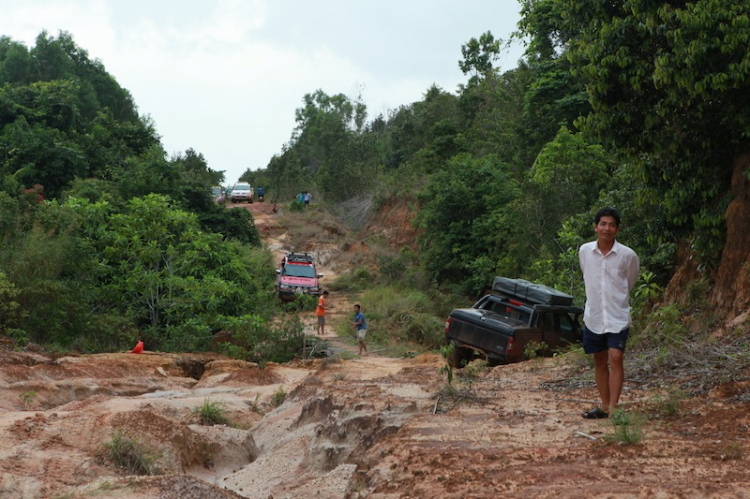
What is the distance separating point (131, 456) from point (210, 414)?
2780 millimetres

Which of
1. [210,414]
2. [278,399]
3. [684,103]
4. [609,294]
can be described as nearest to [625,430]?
[609,294]

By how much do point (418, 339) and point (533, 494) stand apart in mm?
22251

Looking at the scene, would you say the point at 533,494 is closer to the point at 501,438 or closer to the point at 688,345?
the point at 501,438

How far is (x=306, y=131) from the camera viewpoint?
93000 mm

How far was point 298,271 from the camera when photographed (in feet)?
109

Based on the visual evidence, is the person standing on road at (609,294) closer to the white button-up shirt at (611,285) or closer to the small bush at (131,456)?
the white button-up shirt at (611,285)

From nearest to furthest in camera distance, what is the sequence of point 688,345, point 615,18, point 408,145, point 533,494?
point 533,494 → point 688,345 → point 615,18 → point 408,145

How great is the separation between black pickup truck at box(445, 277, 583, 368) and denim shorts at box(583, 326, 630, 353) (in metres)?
6.81

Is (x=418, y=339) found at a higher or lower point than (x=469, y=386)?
lower

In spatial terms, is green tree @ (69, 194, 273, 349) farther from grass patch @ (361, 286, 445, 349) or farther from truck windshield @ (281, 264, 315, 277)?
truck windshield @ (281, 264, 315, 277)

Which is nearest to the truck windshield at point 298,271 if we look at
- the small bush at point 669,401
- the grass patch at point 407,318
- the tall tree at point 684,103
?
the grass patch at point 407,318

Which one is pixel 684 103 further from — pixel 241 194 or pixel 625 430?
pixel 241 194

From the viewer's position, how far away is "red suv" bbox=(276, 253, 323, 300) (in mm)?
32125

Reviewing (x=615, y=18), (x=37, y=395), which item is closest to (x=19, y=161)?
(x=37, y=395)
